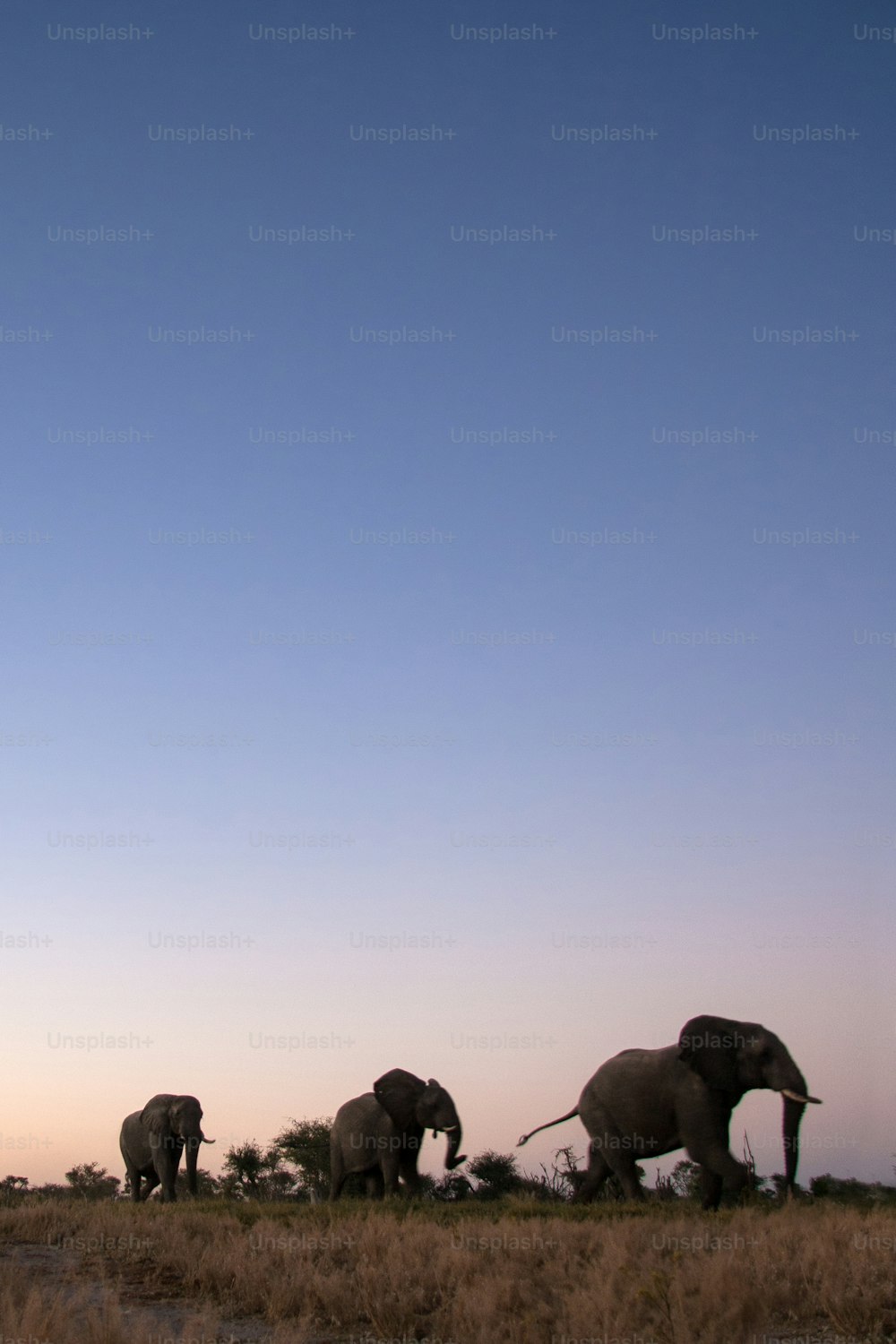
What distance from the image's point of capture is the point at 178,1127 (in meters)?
27.8

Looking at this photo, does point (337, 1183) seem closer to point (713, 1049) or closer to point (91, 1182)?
point (713, 1049)

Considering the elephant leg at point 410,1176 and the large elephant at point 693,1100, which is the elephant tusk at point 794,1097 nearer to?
the large elephant at point 693,1100

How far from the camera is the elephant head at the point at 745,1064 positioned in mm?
17625

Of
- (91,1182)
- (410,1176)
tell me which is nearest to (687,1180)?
(410,1176)

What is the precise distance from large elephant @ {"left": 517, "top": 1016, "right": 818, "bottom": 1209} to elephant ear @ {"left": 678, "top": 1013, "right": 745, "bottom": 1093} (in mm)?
14

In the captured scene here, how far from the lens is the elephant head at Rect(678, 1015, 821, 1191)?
57.8 feet

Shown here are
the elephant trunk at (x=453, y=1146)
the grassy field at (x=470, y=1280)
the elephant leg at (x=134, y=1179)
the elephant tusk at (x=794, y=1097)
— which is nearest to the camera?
the grassy field at (x=470, y=1280)

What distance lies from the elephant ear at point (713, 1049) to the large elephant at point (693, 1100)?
14 mm

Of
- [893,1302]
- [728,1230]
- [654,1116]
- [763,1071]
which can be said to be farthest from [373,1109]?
[893,1302]

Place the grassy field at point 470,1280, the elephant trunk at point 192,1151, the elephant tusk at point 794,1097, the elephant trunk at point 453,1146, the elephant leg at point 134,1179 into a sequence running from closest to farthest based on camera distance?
1. the grassy field at point 470,1280
2. the elephant tusk at point 794,1097
3. the elephant trunk at point 453,1146
4. the elephant trunk at point 192,1151
5. the elephant leg at point 134,1179

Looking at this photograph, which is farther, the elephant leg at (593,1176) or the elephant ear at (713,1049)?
the elephant leg at (593,1176)

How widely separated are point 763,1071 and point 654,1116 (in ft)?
7.49

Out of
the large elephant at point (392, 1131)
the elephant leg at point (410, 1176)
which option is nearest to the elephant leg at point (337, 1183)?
the large elephant at point (392, 1131)

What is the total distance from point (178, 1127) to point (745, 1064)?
1533 centimetres
